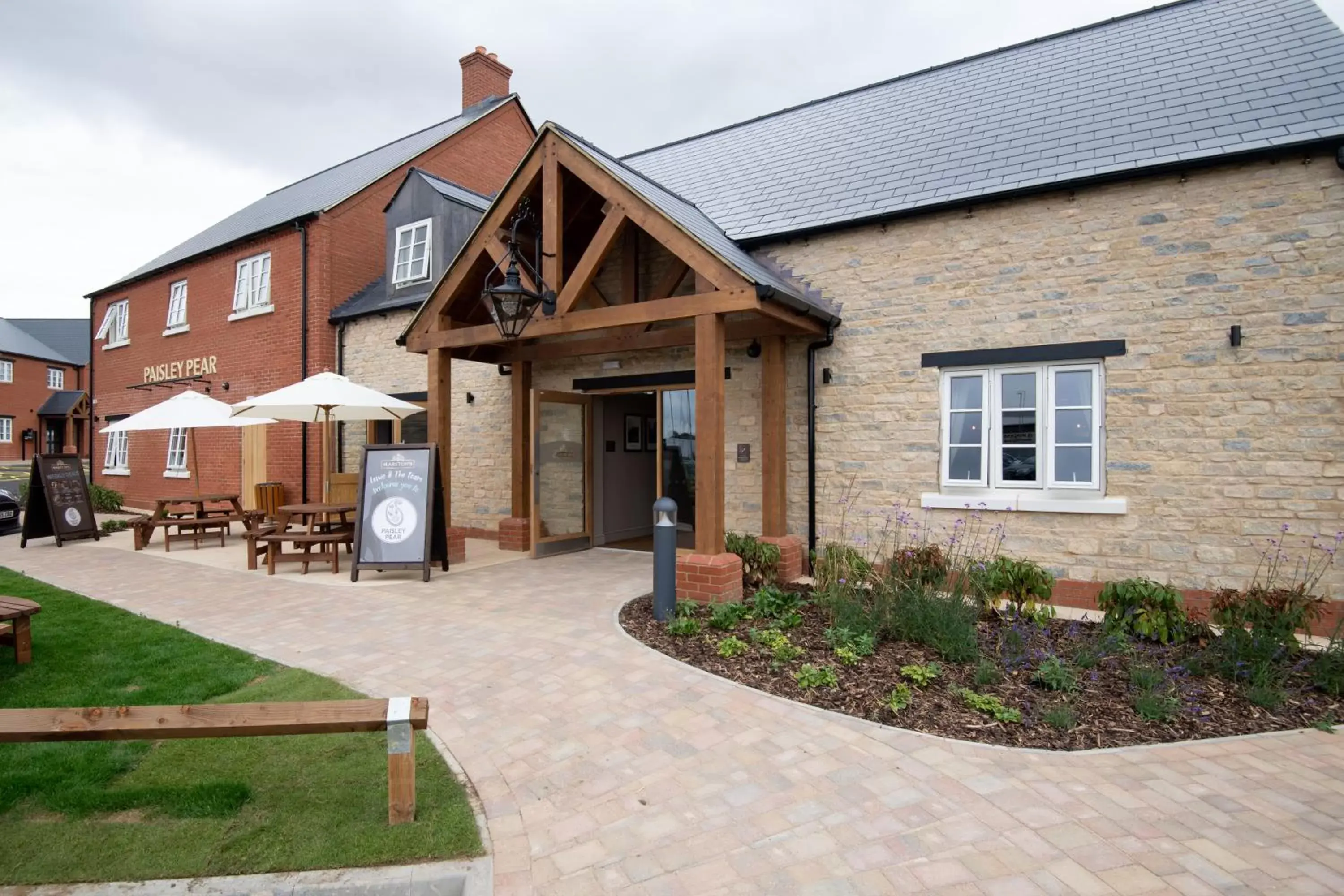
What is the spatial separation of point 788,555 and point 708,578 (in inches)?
69.2

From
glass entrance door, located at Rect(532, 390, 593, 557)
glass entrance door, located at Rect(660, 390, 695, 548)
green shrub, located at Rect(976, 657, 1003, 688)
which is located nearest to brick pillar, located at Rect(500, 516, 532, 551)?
glass entrance door, located at Rect(532, 390, 593, 557)

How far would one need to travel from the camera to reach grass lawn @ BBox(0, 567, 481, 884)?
8.87 feet

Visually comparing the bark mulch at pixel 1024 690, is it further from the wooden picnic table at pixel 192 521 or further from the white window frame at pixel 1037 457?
the wooden picnic table at pixel 192 521

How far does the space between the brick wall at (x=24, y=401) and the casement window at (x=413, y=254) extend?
4068 cm

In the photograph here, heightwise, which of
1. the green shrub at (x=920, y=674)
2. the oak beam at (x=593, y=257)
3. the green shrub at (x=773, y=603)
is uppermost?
the oak beam at (x=593, y=257)

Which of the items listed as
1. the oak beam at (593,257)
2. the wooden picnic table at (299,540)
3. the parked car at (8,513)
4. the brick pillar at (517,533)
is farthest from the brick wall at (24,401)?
the oak beam at (593,257)

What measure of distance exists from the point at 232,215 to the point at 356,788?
2138cm

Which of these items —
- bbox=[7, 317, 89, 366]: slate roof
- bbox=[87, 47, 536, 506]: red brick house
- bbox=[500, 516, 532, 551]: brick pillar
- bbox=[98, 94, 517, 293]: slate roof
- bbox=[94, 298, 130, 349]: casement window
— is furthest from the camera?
bbox=[7, 317, 89, 366]: slate roof

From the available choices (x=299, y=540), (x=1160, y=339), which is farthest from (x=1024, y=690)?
(x=299, y=540)

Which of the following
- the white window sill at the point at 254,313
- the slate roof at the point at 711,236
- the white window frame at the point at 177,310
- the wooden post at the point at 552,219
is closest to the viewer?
the slate roof at the point at 711,236

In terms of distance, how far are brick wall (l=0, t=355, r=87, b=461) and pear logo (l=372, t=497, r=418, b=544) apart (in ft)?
148

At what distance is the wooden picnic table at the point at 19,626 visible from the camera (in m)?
4.82

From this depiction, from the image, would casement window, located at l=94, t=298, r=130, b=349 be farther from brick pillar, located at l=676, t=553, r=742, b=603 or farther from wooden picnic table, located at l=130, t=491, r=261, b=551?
brick pillar, located at l=676, t=553, r=742, b=603

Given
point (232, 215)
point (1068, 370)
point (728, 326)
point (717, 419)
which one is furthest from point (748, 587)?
point (232, 215)
